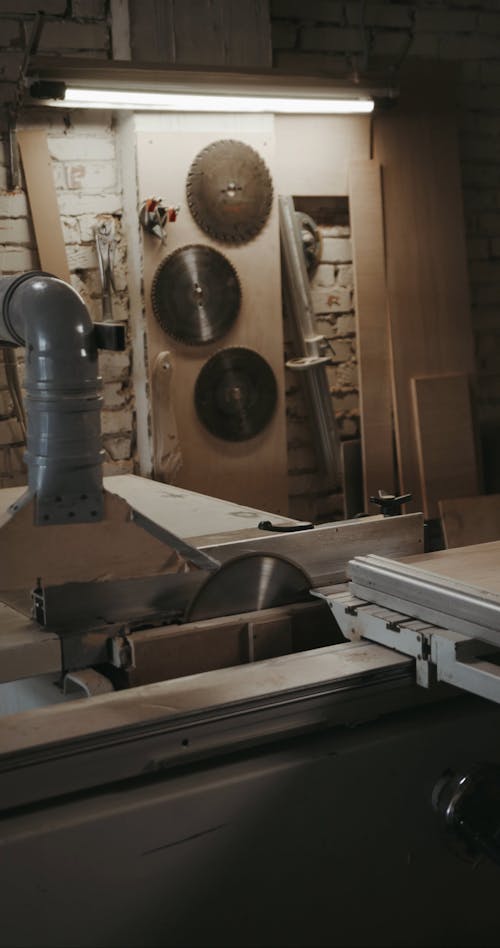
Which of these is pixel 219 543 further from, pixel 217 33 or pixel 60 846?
pixel 217 33

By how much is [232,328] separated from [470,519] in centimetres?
122

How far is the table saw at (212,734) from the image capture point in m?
1.34

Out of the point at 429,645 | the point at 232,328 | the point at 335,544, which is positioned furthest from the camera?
the point at 232,328

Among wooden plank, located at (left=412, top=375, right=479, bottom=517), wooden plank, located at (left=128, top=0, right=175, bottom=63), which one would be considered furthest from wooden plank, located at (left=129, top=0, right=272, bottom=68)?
wooden plank, located at (left=412, top=375, right=479, bottom=517)

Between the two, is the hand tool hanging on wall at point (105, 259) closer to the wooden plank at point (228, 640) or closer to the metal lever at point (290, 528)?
the metal lever at point (290, 528)

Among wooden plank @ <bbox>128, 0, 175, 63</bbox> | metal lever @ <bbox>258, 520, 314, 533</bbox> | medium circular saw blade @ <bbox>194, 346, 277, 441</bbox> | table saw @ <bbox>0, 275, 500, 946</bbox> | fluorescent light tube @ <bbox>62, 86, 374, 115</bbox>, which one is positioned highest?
wooden plank @ <bbox>128, 0, 175, 63</bbox>

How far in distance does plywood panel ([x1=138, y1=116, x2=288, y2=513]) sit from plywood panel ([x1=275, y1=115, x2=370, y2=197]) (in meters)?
0.20

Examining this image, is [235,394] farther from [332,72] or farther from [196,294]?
[332,72]

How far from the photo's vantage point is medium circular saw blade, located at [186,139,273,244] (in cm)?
385

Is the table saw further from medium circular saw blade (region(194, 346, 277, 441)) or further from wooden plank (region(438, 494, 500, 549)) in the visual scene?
wooden plank (region(438, 494, 500, 549))

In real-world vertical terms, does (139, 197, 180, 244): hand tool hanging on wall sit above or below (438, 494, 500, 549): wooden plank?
above

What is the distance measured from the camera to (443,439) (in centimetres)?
427

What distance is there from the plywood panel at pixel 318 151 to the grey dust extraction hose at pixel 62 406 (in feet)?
9.41

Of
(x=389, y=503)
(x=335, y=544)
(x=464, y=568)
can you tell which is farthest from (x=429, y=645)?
(x=389, y=503)
